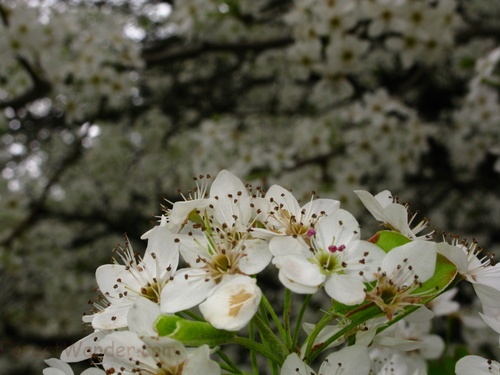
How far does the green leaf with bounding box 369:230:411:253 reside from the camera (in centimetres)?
87

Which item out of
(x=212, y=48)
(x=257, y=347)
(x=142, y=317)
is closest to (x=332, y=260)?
(x=257, y=347)

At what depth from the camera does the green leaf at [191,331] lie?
75 centimetres

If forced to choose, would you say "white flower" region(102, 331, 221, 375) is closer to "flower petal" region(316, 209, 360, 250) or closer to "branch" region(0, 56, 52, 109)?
"flower petal" region(316, 209, 360, 250)

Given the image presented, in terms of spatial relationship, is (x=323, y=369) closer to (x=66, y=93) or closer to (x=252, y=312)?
(x=252, y=312)

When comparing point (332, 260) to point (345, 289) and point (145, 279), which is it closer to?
point (345, 289)

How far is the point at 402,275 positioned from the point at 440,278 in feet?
0.20

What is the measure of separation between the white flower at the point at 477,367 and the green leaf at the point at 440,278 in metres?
0.13

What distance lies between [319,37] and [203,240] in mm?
2582

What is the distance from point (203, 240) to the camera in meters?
0.96

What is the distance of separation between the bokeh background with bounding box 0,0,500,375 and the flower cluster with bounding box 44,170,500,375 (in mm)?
1954

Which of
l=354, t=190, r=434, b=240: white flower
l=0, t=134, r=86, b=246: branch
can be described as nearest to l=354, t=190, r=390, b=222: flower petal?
l=354, t=190, r=434, b=240: white flower

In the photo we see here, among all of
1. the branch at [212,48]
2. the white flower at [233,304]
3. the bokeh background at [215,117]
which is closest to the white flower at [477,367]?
the white flower at [233,304]

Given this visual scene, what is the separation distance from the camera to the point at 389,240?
2.90 feet

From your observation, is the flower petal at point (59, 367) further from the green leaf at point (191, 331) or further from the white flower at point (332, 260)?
the white flower at point (332, 260)
